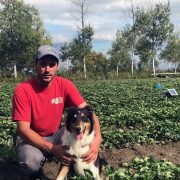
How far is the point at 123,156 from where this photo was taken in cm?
711

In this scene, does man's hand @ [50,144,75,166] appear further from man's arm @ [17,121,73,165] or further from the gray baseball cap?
the gray baseball cap

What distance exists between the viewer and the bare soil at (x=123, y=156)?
6.02m

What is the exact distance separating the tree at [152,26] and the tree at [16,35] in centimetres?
1417

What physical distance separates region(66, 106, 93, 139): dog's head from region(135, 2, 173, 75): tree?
147 ft

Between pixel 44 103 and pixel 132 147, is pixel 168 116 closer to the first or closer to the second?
pixel 132 147

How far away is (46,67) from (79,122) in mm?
1003

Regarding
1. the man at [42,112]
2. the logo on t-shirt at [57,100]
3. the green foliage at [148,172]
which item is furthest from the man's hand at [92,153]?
the logo on t-shirt at [57,100]

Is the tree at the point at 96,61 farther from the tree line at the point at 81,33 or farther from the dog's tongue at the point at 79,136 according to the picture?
the dog's tongue at the point at 79,136

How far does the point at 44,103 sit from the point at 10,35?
46.2 meters

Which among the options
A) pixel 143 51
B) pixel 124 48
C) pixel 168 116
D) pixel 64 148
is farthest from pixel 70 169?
pixel 124 48

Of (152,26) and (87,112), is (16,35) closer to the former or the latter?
(152,26)

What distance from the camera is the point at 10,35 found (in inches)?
1960

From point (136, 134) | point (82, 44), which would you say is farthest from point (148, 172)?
point (82, 44)

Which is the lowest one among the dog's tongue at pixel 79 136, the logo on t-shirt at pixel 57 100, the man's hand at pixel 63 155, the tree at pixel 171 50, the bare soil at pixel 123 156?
the bare soil at pixel 123 156
